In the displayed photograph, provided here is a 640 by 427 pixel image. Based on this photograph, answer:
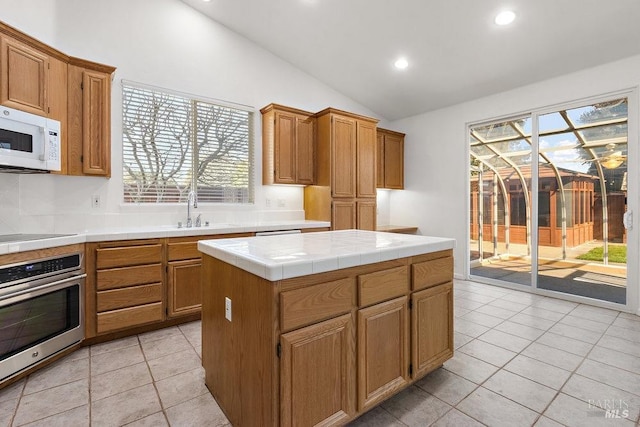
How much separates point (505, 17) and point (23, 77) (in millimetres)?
4153

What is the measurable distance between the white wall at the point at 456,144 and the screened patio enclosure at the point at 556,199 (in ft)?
0.56

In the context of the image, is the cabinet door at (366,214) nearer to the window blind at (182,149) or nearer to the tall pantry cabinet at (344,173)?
the tall pantry cabinet at (344,173)

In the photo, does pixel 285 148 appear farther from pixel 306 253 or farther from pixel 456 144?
pixel 306 253

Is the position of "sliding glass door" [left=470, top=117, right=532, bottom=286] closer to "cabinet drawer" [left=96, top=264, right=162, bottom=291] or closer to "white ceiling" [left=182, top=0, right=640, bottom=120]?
"white ceiling" [left=182, top=0, right=640, bottom=120]

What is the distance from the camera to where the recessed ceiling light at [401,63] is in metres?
3.93

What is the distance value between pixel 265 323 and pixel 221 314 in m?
0.53

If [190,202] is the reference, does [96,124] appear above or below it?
above

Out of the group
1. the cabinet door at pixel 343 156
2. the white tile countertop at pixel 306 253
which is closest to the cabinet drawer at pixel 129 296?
the white tile countertop at pixel 306 253

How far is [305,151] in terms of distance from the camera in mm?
4254

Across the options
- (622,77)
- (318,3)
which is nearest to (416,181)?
(622,77)

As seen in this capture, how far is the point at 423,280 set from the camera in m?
1.88

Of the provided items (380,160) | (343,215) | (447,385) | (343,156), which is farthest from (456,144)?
(447,385)

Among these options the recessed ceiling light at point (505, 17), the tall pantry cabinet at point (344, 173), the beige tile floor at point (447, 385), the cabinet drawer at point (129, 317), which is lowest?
the beige tile floor at point (447, 385)

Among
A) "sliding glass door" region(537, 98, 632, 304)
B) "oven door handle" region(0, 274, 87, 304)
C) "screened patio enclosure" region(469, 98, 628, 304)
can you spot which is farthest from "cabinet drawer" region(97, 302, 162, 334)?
"sliding glass door" region(537, 98, 632, 304)
